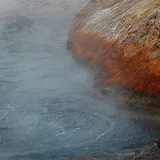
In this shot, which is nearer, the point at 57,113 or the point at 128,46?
the point at 57,113

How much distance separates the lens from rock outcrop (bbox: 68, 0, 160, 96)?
9.69 m

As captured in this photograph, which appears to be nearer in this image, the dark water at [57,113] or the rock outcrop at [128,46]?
the dark water at [57,113]

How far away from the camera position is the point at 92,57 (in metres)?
13.5

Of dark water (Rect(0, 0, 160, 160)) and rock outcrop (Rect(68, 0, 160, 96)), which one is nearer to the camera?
dark water (Rect(0, 0, 160, 160))

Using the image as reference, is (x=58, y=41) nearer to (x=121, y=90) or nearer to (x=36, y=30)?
(x=36, y=30)

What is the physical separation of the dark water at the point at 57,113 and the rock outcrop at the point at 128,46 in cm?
88

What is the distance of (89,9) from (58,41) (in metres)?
3.50

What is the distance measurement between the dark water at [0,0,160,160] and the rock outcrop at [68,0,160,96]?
2.87ft

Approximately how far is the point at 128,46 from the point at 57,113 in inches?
160

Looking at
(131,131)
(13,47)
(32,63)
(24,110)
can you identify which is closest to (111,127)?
(131,131)

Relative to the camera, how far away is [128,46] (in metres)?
11.1

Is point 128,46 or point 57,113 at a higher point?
point 128,46

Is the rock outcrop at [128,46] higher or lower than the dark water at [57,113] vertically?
higher

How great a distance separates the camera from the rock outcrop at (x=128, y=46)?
969 cm
